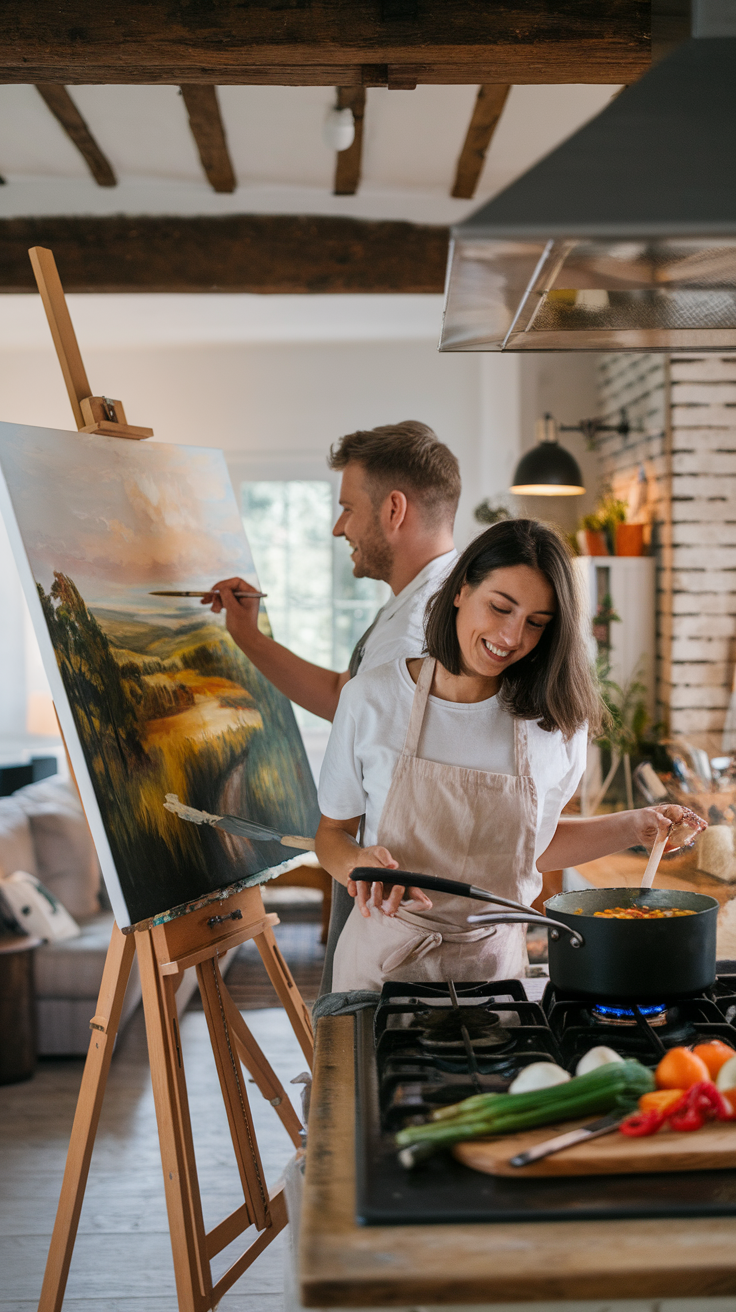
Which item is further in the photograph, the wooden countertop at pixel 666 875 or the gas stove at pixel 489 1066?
the wooden countertop at pixel 666 875

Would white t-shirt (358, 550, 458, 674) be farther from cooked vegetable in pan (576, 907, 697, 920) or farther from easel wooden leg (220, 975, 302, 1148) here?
easel wooden leg (220, 975, 302, 1148)

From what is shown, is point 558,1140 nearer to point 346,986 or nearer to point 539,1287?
point 539,1287

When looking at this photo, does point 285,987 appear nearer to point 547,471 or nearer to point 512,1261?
point 512,1261

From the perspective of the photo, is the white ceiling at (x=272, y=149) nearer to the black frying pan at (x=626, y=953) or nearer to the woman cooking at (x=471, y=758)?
the woman cooking at (x=471, y=758)

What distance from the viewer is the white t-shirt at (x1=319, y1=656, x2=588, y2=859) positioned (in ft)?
5.27

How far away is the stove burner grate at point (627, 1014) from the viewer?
126cm

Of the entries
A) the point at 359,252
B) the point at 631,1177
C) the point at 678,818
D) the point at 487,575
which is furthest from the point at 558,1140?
the point at 359,252

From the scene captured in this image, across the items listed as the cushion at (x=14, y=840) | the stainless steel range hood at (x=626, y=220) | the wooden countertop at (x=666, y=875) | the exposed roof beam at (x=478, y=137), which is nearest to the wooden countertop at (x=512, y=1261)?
the stainless steel range hood at (x=626, y=220)

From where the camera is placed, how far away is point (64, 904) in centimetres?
396

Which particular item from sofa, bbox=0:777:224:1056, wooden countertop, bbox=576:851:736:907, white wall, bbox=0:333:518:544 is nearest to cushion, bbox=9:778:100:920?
sofa, bbox=0:777:224:1056

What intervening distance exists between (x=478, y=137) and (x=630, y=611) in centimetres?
205

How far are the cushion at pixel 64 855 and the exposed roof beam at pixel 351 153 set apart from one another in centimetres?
285

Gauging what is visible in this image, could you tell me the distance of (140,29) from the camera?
2.44 metres

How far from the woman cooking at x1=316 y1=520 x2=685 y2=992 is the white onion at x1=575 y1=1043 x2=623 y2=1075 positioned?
18.5 inches
